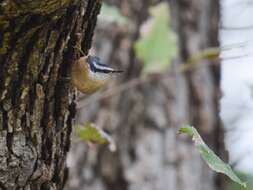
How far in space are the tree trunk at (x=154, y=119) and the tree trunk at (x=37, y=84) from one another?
176 cm

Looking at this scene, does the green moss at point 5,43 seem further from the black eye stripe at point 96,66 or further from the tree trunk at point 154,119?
the tree trunk at point 154,119

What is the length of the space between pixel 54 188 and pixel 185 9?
7.27 ft

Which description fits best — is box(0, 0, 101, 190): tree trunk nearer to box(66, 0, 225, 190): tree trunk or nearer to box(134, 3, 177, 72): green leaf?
box(134, 3, 177, 72): green leaf

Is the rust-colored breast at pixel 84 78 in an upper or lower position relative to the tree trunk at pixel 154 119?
upper

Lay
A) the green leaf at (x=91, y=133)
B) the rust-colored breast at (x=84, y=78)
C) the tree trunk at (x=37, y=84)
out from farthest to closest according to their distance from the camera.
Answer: the green leaf at (x=91, y=133)
the rust-colored breast at (x=84, y=78)
the tree trunk at (x=37, y=84)

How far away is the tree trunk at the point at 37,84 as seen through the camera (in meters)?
0.95

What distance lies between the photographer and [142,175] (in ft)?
9.62

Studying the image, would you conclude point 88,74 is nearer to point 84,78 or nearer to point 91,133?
point 84,78

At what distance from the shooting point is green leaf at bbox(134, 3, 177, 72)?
2.36 m

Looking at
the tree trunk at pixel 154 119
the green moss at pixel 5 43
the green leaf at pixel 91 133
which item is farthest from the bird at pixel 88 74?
the tree trunk at pixel 154 119

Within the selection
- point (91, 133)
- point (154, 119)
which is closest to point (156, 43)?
point (154, 119)

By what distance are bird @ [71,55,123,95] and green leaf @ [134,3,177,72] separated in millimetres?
1173

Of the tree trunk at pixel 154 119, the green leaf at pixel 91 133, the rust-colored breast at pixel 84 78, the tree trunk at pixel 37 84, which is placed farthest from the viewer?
the tree trunk at pixel 154 119

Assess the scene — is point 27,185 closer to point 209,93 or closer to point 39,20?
point 39,20
